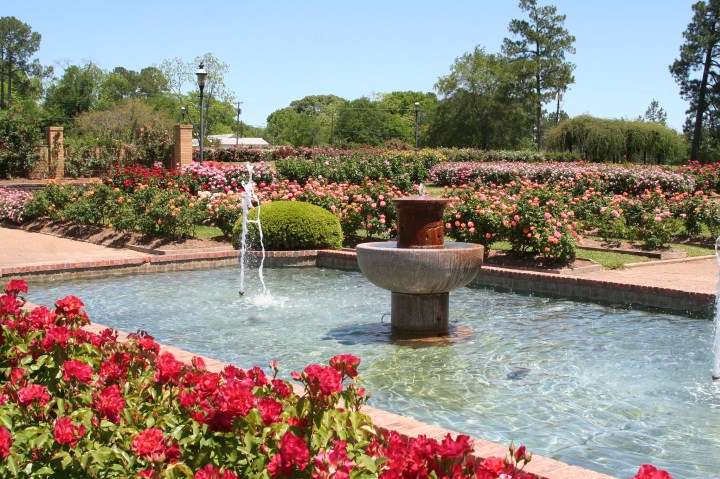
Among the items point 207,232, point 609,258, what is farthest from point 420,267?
point 207,232

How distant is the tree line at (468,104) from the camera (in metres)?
47.2

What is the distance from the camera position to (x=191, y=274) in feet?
40.1

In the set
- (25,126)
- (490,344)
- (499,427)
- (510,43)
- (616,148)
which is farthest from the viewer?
(510,43)

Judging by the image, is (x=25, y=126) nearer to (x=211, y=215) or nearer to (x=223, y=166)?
(x=223, y=166)

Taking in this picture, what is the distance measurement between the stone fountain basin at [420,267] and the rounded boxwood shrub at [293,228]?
19.6 ft

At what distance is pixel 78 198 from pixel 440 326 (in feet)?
38.7

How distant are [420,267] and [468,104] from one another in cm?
5836

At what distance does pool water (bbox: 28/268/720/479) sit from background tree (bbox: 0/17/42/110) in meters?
84.2

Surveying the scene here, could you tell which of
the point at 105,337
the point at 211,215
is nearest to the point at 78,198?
the point at 211,215

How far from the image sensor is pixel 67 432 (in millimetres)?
2748

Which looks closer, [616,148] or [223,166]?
[223,166]

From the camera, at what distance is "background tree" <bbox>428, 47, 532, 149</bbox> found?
205 feet

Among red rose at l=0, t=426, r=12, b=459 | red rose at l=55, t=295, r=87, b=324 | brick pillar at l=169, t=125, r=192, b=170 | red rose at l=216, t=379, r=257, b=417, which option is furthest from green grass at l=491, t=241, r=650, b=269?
brick pillar at l=169, t=125, r=192, b=170

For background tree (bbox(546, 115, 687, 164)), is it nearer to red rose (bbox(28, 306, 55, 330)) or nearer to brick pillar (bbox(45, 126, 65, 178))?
brick pillar (bbox(45, 126, 65, 178))
